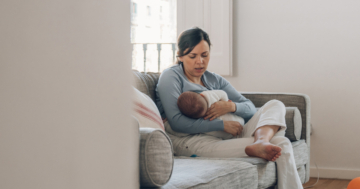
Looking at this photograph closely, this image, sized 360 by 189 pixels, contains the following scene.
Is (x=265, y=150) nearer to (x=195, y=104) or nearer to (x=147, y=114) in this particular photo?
(x=195, y=104)

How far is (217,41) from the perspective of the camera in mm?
3092

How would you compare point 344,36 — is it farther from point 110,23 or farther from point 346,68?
point 110,23

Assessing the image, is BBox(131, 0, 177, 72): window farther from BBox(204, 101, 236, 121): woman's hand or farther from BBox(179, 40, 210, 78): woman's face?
BBox(204, 101, 236, 121): woman's hand

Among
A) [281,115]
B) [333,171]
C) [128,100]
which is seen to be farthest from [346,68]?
[128,100]

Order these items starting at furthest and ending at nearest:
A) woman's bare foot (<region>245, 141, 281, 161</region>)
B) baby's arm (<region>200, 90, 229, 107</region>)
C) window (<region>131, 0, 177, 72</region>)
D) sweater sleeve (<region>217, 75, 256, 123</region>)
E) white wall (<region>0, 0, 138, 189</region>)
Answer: window (<region>131, 0, 177, 72</region>), sweater sleeve (<region>217, 75, 256, 123</region>), baby's arm (<region>200, 90, 229, 107</region>), woman's bare foot (<region>245, 141, 281, 161</region>), white wall (<region>0, 0, 138, 189</region>)

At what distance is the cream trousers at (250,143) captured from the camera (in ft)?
4.94

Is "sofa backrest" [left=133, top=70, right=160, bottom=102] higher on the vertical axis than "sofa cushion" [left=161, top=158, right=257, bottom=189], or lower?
higher

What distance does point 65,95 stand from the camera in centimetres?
18

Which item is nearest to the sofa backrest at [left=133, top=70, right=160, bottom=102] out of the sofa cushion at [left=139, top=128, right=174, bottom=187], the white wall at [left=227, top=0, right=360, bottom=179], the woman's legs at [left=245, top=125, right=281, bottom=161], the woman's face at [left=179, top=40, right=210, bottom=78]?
the woman's face at [left=179, top=40, right=210, bottom=78]

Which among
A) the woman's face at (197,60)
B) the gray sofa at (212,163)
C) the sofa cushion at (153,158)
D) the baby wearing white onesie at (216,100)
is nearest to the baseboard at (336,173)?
the gray sofa at (212,163)

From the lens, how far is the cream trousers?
1.51 meters

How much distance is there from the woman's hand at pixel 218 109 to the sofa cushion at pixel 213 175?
421 mm

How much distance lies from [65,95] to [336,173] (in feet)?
9.77

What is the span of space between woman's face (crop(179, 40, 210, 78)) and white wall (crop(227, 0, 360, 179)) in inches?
48.4
